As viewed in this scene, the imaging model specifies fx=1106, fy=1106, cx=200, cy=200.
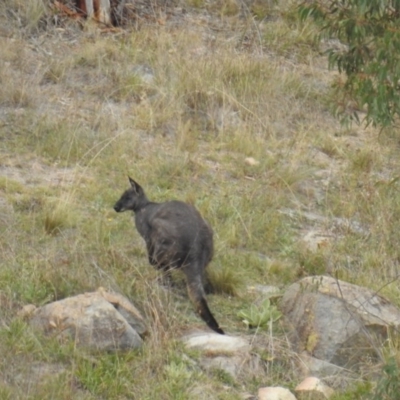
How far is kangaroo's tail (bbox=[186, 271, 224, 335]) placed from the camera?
812 cm

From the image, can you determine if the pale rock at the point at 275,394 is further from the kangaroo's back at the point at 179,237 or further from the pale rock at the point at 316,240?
the pale rock at the point at 316,240

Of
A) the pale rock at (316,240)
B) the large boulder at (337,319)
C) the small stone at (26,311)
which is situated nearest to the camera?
the small stone at (26,311)

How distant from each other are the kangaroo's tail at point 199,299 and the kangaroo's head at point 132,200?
4.24 ft

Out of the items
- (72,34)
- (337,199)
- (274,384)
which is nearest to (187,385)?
(274,384)

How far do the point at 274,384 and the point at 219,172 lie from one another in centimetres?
453

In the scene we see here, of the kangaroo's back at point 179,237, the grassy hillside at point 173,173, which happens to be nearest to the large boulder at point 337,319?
the grassy hillside at point 173,173

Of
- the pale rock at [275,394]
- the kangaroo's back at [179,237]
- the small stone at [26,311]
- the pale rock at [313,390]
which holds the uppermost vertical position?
the small stone at [26,311]

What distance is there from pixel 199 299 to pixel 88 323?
134 centimetres

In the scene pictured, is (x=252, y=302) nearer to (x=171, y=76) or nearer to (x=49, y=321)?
(x=49, y=321)

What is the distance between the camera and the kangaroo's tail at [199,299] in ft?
26.6

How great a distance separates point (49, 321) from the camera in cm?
739

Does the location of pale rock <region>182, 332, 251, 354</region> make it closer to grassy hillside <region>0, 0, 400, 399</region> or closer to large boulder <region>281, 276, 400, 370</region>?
grassy hillside <region>0, 0, 400, 399</region>

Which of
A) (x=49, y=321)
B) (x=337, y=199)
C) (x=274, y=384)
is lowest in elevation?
(x=337, y=199)

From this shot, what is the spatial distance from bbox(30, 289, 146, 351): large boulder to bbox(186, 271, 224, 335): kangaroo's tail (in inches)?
31.2
